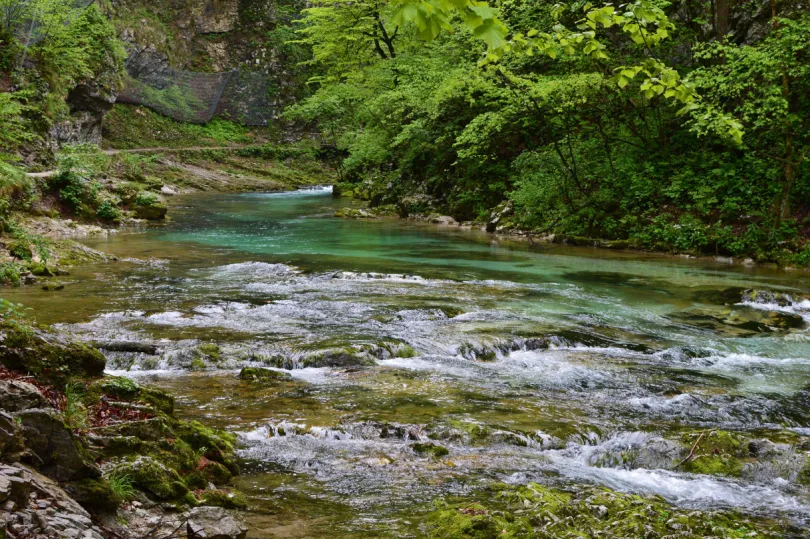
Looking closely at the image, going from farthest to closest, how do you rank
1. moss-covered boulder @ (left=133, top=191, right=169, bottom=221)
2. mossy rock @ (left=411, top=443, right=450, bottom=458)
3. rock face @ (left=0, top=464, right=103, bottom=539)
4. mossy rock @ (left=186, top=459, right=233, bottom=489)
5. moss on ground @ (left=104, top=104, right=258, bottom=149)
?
moss on ground @ (left=104, top=104, right=258, bottom=149)
moss-covered boulder @ (left=133, top=191, right=169, bottom=221)
mossy rock @ (left=411, top=443, right=450, bottom=458)
mossy rock @ (left=186, top=459, right=233, bottom=489)
rock face @ (left=0, top=464, right=103, bottom=539)

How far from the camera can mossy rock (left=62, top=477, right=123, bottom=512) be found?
335 centimetres

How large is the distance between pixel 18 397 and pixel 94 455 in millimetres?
617

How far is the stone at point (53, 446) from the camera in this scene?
3363 mm

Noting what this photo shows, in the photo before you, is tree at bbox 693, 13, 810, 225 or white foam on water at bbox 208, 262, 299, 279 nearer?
white foam on water at bbox 208, 262, 299, 279

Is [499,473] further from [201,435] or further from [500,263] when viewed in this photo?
[500,263]

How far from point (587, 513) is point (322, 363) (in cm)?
455

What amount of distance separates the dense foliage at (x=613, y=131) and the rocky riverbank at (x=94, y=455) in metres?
7.01

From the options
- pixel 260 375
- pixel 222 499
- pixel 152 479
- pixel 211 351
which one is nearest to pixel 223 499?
pixel 222 499

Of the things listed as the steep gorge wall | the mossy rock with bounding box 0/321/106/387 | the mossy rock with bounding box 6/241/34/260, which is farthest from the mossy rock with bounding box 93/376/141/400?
the steep gorge wall

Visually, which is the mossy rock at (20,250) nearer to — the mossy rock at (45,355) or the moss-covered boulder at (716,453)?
the mossy rock at (45,355)

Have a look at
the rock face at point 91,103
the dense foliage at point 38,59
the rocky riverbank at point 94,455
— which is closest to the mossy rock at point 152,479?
the rocky riverbank at point 94,455

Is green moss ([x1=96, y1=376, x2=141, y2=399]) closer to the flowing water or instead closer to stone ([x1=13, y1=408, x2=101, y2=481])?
the flowing water

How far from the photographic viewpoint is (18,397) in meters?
3.61

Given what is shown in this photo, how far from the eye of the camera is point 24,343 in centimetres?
484
